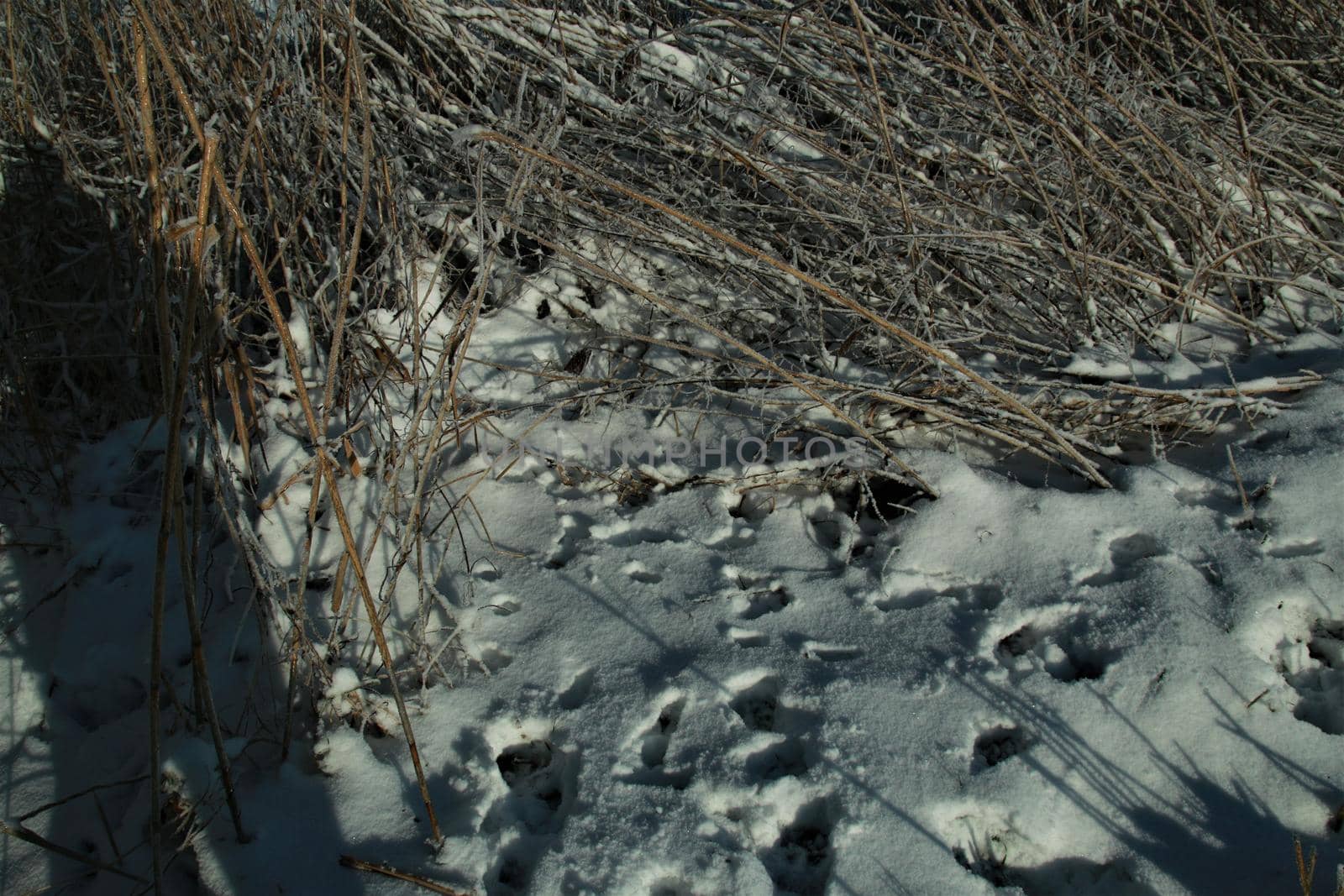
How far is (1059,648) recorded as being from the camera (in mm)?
1457

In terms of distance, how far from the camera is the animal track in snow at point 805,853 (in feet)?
3.91

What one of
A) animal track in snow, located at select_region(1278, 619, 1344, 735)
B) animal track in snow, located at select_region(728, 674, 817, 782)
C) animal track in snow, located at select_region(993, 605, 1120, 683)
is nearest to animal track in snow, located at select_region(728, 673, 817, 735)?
animal track in snow, located at select_region(728, 674, 817, 782)

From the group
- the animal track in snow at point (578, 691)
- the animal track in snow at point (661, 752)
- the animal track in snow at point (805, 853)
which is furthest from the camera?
the animal track in snow at point (578, 691)

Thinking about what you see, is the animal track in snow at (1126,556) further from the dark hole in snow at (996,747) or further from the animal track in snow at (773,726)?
the animal track in snow at (773,726)

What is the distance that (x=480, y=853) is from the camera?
1.21 meters

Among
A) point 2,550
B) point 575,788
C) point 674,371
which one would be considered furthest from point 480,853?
point 2,550

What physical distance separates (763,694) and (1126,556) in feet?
2.47

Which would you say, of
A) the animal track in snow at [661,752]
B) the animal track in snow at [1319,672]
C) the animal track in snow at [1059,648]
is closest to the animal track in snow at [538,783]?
the animal track in snow at [661,752]

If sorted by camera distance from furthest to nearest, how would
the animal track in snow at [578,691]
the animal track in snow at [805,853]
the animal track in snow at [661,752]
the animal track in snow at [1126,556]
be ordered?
1. the animal track in snow at [1126,556]
2. the animal track in snow at [578,691]
3. the animal track in snow at [661,752]
4. the animal track in snow at [805,853]

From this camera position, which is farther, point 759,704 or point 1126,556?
point 1126,556

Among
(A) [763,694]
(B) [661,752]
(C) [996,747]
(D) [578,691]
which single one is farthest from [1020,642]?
(D) [578,691]

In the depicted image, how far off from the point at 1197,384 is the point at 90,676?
7.59 feet

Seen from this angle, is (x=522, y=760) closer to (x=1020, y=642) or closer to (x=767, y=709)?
(x=767, y=709)

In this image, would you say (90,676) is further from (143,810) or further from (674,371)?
(674,371)
